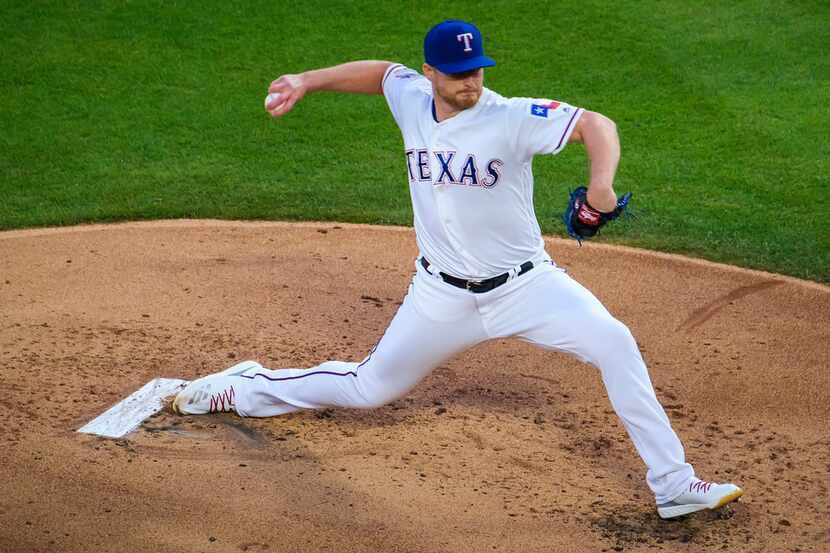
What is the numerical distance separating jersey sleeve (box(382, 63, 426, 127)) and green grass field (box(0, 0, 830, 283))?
307 cm

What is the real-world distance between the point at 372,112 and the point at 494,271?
18.1ft

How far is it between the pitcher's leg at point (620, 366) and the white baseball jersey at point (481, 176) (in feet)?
0.79

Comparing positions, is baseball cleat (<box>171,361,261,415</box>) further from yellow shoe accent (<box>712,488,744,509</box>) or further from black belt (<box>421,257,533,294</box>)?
yellow shoe accent (<box>712,488,744,509</box>)

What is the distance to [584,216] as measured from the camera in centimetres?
436

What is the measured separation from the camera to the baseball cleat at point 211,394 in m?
5.47

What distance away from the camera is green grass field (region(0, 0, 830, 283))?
27.1ft

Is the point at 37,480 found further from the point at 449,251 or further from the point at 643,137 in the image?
the point at 643,137

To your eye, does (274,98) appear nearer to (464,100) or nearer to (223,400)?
(464,100)

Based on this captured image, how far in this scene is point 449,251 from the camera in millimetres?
4762

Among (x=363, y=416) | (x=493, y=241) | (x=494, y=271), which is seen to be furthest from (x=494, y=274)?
(x=363, y=416)

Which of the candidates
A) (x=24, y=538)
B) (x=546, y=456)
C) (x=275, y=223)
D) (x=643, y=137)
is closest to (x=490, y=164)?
(x=546, y=456)

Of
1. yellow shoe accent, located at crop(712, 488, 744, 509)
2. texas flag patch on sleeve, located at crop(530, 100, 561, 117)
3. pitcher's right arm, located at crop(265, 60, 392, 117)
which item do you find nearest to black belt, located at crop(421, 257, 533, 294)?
texas flag patch on sleeve, located at crop(530, 100, 561, 117)

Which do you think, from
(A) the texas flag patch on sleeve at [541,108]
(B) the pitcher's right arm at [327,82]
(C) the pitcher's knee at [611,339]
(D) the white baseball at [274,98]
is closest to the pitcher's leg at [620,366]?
(C) the pitcher's knee at [611,339]

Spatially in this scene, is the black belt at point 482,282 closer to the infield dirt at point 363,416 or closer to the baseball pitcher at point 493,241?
the baseball pitcher at point 493,241
